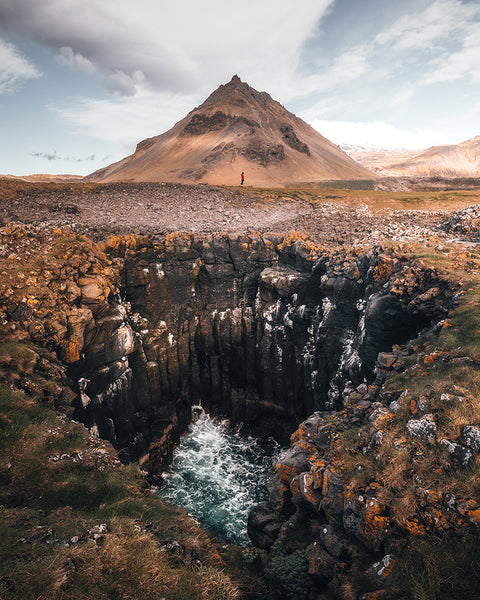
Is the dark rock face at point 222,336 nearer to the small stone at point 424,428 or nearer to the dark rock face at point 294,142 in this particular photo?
the small stone at point 424,428

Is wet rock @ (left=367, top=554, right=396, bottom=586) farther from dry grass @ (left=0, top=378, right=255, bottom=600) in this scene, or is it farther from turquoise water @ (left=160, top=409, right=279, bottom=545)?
turquoise water @ (left=160, top=409, right=279, bottom=545)

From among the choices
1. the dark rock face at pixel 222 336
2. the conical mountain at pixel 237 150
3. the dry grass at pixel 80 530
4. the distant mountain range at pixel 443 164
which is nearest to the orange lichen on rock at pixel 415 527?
the dry grass at pixel 80 530

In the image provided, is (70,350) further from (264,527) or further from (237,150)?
(237,150)

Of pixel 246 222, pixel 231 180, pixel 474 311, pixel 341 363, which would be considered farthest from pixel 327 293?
pixel 231 180

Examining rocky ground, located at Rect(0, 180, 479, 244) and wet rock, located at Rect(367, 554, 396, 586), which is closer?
wet rock, located at Rect(367, 554, 396, 586)

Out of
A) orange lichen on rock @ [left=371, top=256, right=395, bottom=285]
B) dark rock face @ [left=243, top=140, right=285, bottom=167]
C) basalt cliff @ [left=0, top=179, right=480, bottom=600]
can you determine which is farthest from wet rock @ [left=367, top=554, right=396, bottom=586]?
dark rock face @ [left=243, top=140, right=285, bottom=167]

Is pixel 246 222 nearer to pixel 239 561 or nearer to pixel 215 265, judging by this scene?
pixel 215 265
